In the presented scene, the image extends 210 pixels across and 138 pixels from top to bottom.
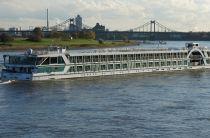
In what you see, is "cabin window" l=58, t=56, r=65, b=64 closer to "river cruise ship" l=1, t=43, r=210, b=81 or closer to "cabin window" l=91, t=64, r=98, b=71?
"river cruise ship" l=1, t=43, r=210, b=81

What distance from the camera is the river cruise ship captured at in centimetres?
5047

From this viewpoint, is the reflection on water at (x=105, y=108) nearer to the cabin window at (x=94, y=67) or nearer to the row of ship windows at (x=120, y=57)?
the row of ship windows at (x=120, y=57)

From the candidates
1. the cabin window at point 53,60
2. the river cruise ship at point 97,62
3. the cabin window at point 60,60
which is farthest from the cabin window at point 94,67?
the cabin window at point 53,60

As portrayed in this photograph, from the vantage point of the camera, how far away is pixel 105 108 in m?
36.2

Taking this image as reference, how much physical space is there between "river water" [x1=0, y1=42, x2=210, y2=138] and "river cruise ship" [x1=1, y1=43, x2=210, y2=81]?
1574 millimetres

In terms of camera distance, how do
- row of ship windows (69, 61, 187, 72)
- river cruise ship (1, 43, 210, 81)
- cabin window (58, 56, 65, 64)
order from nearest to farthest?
river cruise ship (1, 43, 210, 81), cabin window (58, 56, 65, 64), row of ship windows (69, 61, 187, 72)

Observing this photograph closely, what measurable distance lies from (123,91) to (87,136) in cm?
1672

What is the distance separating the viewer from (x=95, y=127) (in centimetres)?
3042

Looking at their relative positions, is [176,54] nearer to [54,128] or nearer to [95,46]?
[54,128]

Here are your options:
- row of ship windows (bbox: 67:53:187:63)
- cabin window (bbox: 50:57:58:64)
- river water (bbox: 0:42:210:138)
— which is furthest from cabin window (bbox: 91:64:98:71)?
cabin window (bbox: 50:57:58:64)

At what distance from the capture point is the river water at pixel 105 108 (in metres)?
29.7

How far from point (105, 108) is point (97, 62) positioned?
20.0m

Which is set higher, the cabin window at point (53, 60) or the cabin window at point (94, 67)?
the cabin window at point (53, 60)

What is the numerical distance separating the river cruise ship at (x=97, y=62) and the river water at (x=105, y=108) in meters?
1.57
